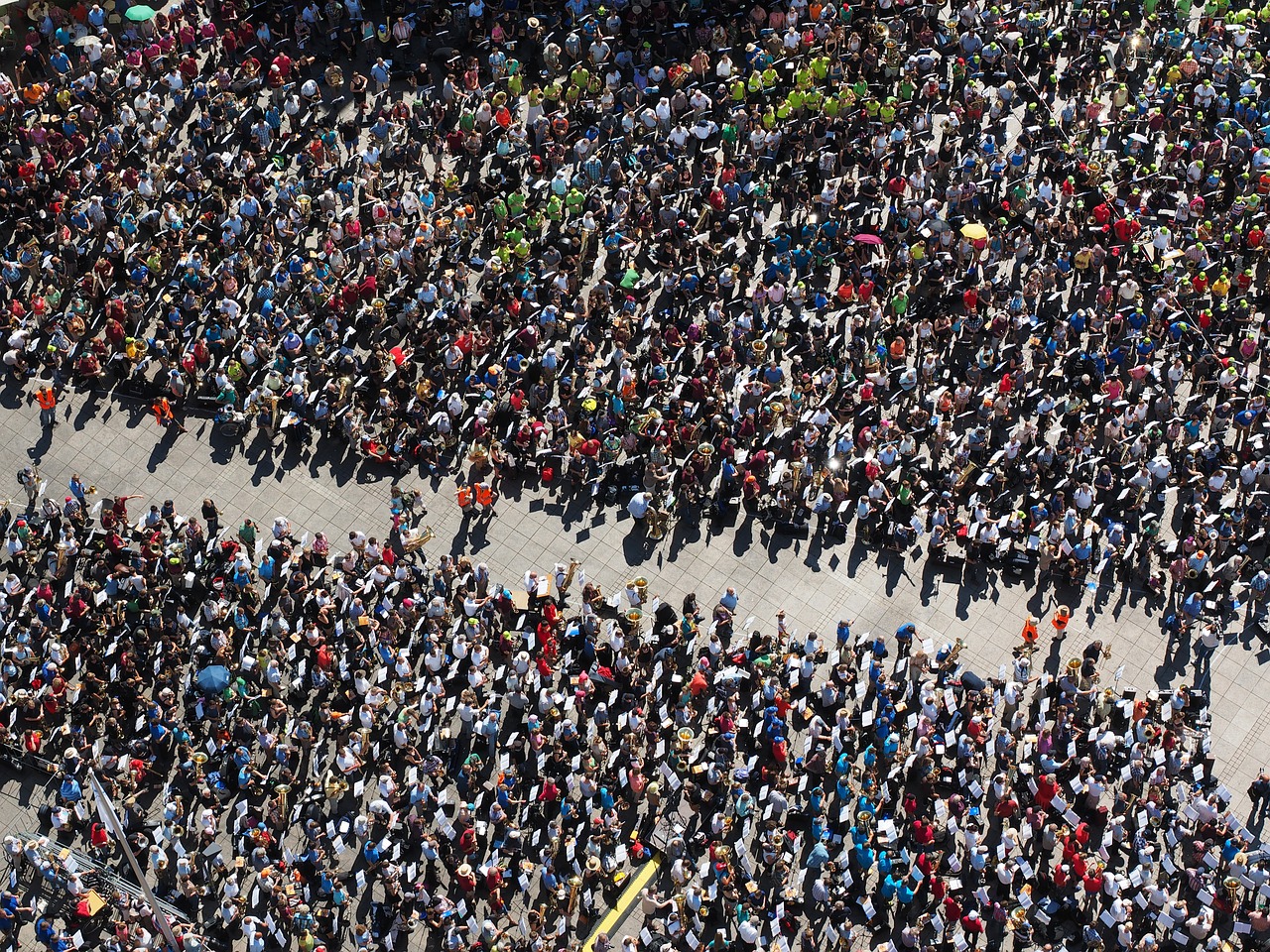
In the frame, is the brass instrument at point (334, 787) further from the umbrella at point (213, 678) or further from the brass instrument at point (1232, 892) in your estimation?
the brass instrument at point (1232, 892)

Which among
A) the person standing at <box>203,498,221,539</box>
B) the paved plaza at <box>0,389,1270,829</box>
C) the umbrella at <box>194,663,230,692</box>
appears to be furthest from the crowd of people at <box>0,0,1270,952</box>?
the paved plaza at <box>0,389,1270,829</box>

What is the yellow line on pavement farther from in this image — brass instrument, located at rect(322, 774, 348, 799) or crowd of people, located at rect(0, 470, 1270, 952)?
brass instrument, located at rect(322, 774, 348, 799)

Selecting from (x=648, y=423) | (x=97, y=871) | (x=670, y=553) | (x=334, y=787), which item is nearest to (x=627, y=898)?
(x=334, y=787)

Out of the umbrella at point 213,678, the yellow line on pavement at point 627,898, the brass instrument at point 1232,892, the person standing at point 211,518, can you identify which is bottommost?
the yellow line on pavement at point 627,898

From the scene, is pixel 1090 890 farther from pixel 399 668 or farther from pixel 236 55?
pixel 236 55

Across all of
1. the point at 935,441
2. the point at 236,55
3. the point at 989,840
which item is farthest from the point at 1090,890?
the point at 236,55

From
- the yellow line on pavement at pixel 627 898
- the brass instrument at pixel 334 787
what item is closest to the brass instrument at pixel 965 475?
the yellow line on pavement at pixel 627 898
